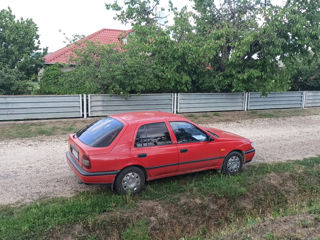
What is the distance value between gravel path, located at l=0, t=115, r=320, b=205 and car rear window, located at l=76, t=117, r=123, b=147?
1.00 metres

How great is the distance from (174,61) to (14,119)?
754 centimetres

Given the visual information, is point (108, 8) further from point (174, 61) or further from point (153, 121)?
point (153, 121)

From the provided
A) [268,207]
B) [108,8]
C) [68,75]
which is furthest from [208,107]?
[268,207]

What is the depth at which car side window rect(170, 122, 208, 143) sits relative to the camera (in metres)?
5.43

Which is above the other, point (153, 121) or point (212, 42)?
point (212, 42)

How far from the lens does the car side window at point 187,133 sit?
5.43m

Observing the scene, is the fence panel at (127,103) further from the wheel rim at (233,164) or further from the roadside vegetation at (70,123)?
the wheel rim at (233,164)

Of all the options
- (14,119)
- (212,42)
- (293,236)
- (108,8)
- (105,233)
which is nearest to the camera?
(293,236)

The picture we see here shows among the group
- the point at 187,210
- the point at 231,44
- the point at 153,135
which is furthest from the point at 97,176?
the point at 231,44

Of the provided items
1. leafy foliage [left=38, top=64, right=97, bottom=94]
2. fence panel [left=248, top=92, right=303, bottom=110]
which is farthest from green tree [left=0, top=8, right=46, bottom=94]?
fence panel [left=248, top=92, right=303, bottom=110]

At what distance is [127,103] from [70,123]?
2.81m

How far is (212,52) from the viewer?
1234 cm

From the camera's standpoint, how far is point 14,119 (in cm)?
1123

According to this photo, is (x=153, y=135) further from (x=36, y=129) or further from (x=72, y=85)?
(x=72, y=85)
